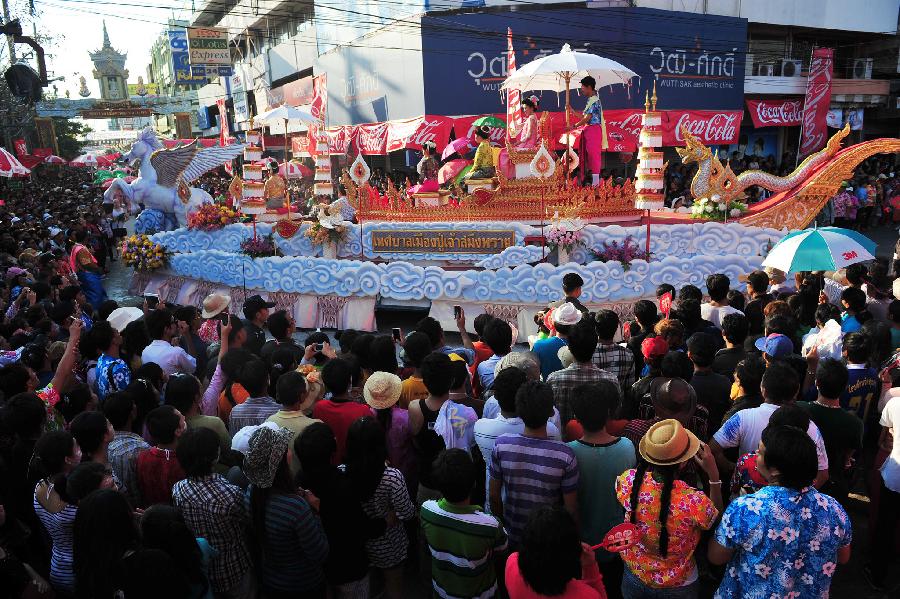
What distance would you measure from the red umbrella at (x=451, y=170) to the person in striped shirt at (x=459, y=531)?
9.56m

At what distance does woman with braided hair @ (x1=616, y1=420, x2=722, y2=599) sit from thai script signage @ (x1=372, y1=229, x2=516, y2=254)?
716 centimetres

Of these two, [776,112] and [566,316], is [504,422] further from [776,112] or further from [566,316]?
[776,112]

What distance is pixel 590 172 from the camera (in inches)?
461

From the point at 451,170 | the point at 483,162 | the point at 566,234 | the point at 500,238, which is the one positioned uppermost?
the point at 483,162

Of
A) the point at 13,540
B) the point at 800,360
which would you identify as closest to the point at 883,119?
the point at 800,360

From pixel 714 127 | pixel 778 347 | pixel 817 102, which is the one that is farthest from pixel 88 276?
pixel 817 102

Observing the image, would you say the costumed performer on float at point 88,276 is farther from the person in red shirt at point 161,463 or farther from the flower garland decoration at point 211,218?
the person in red shirt at point 161,463

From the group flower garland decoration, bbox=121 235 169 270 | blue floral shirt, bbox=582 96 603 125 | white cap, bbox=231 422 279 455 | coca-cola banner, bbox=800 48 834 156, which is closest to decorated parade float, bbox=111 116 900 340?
flower garland decoration, bbox=121 235 169 270

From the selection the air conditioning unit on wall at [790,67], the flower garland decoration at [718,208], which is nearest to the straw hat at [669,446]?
the flower garland decoration at [718,208]

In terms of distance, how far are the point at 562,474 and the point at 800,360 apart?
2132mm

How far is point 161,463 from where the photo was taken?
312cm

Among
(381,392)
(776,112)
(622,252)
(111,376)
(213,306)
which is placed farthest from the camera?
(776,112)

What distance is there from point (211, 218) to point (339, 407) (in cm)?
874

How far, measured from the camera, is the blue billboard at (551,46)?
60.2 feet
